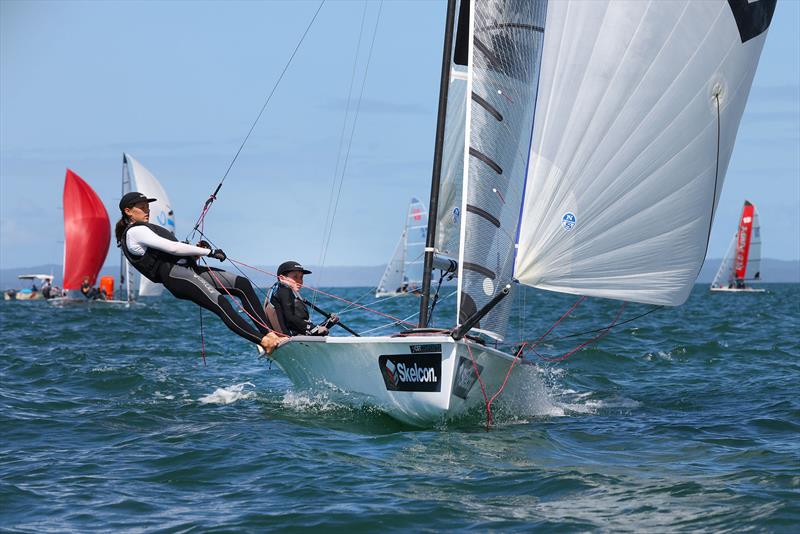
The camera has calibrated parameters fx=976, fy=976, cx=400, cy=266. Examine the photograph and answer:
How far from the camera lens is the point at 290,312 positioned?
32.2 ft

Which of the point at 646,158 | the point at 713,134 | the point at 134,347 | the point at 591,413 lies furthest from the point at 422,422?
the point at 134,347

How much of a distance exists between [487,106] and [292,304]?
2.86 meters

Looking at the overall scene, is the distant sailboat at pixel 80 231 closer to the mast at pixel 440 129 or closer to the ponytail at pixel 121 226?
the ponytail at pixel 121 226

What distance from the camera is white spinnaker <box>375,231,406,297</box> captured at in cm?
6106

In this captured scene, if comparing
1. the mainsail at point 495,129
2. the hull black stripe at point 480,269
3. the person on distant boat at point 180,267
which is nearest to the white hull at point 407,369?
the person on distant boat at point 180,267

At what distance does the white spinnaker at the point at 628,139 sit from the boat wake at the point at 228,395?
3.69m

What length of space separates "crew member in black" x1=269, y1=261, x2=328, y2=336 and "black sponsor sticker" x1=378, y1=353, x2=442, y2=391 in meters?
1.61

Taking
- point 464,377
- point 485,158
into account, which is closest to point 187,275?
point 464,377

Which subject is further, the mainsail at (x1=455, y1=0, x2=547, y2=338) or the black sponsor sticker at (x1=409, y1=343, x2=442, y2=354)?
the mainsail at (x1=455, y1=0, x2=547, y2=338)

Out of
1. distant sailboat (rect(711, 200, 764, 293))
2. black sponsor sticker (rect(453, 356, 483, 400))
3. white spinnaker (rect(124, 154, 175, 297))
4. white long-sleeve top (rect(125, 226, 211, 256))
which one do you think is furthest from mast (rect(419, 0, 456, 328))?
distant sailboat (rect(711, 200, 764, 293))

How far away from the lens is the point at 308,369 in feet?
30.4

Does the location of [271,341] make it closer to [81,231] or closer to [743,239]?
[81,231]

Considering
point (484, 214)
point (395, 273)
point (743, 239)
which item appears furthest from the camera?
point (395, 273)

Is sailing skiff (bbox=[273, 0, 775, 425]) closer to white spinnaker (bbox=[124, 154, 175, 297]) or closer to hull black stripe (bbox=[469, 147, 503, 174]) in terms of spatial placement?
hull black stripe (bbox=[469, 147, 503, 174])
